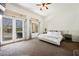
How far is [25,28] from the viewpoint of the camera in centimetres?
203

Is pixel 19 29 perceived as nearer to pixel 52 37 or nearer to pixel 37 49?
pixel 37 49

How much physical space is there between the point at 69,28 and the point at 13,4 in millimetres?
1284

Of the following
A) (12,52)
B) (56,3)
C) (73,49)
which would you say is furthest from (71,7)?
(12,52)

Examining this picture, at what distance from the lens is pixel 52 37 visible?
77.8 inches

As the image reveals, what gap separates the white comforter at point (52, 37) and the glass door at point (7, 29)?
2.16ft

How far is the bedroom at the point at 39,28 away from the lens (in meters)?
1.85

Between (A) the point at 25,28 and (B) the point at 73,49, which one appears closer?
(B) the point at 73,49

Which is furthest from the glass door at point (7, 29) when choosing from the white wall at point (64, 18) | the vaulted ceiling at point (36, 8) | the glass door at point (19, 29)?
the white wall at point (64, 18)

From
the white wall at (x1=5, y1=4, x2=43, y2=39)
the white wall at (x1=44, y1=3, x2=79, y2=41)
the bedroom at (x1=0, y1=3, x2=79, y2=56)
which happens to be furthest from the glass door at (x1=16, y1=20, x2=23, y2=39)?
the white wall at (x1=44, y1=3, x2=79, y2=41)

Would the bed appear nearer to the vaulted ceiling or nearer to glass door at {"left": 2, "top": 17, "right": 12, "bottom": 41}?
the vaulted ceiling

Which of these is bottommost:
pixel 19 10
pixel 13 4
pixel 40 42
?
pixel 40 42

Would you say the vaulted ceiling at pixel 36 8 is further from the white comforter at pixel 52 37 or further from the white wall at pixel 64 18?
the white comforter at pixel 52 37

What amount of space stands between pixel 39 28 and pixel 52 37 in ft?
1.18

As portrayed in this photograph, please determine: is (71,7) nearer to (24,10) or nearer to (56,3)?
(56,3)
